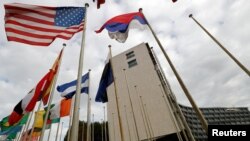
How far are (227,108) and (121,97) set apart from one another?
9384 centimetres

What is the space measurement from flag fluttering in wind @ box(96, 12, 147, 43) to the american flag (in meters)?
1.80

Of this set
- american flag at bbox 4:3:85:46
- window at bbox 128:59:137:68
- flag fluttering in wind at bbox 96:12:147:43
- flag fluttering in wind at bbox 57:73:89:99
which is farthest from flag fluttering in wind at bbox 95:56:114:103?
window at bbox 128:59:137:68

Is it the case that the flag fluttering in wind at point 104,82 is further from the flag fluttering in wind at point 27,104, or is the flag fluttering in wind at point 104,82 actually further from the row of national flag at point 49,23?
the flag fluttering in wind at point 27,104

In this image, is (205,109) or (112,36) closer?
(112,36)

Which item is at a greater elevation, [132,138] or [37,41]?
[132,138]

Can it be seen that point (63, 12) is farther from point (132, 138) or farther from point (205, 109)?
point (205, 109)

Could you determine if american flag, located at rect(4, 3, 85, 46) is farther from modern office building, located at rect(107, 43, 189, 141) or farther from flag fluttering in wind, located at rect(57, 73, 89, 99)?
modern office building, located at rect(107, 43, 189, 141)

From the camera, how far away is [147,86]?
39781mm

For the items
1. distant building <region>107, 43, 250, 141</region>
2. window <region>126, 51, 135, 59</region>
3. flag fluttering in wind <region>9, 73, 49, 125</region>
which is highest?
window <region>126, 51, 135, 59</region>

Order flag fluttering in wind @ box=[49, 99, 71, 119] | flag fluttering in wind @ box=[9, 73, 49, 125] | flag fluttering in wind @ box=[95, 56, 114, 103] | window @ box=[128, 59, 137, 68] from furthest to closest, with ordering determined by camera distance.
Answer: window @ box=[128, 59, 137, 68] → flag fluttering in wind @ box=[49, 99, 71, 119] → flag fluttering in wind @ box=[95, 56, 114, 103] → flag fluttering in wind @ box=[9, 73, 49, 125]

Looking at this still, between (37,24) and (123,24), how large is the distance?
4145mm

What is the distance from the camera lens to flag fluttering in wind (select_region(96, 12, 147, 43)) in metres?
9.98

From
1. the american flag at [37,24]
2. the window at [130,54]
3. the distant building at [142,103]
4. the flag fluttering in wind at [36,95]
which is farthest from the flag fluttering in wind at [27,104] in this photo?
the window at [130,54]

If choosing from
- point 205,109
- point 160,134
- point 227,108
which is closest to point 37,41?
point 160,134
